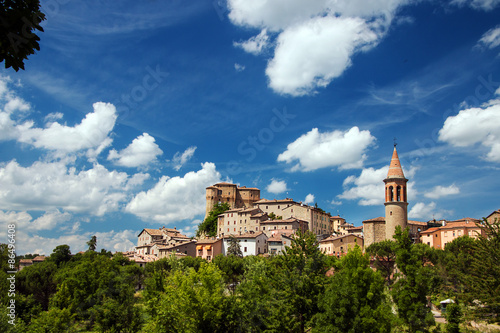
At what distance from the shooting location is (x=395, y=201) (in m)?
58.8

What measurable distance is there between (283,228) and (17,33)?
79.2 m

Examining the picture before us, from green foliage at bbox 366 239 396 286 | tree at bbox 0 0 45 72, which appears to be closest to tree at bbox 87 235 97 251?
green foliage at bbox 366 239 396 286

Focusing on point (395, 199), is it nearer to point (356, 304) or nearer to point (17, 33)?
point (356, 304)

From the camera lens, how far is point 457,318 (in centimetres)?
2847

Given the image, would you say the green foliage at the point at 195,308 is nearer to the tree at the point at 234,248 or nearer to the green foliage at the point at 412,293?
the green foliage at the point at 412,293

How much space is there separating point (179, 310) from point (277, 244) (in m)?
49.5

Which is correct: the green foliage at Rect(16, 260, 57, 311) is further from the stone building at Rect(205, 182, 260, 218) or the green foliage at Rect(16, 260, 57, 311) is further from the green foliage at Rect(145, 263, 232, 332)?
the stone building at Rect(205, 182, 260, 218)

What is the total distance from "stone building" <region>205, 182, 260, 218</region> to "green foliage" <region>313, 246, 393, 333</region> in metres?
90.8

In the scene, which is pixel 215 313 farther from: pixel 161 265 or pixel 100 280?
pixel 161 265

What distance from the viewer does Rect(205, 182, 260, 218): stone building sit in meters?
113

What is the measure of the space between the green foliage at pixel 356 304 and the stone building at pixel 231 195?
9082 centimetres

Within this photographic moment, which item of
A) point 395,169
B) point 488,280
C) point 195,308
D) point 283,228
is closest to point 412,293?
point 488,280

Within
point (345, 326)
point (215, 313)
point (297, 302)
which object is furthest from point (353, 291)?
point (215, 313)

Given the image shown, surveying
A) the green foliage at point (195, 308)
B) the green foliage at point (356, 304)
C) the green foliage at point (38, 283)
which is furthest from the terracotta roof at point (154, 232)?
the green foliage at point (356, 304)
